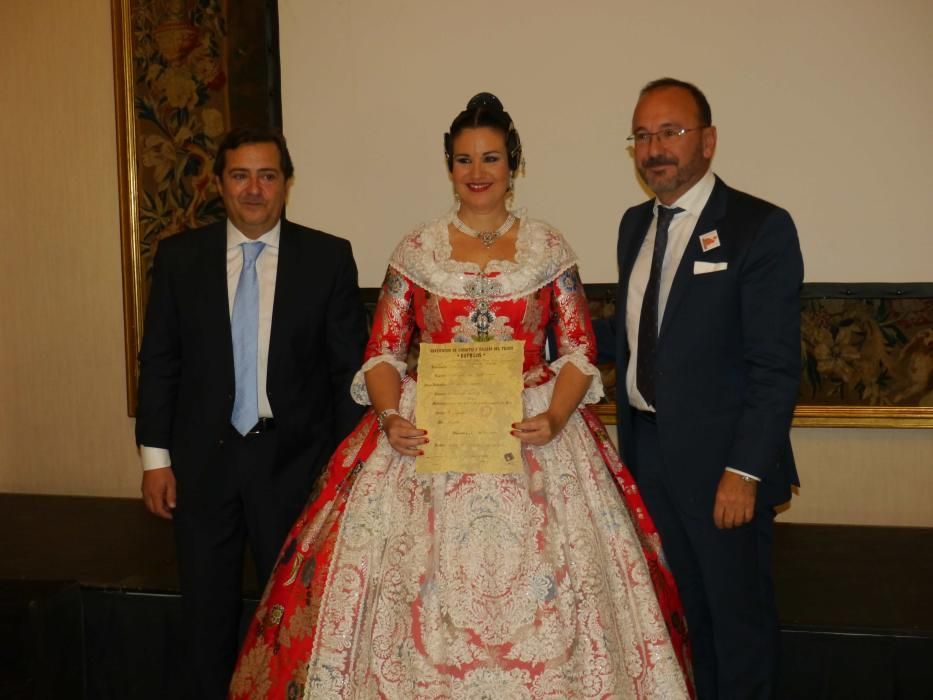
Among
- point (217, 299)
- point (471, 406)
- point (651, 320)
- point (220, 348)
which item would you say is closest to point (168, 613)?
point (220, 348)

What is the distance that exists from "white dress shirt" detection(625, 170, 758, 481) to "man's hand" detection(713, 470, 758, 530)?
30 cm

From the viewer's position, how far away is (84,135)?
4.33 metres

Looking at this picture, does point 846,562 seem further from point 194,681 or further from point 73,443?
point 73,443

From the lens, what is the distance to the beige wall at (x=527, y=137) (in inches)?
139

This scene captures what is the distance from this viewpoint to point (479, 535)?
2.24 metres

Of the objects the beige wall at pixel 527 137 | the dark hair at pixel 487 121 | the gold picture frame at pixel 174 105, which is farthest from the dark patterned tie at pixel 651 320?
the gold picture frame at pixel 174 105

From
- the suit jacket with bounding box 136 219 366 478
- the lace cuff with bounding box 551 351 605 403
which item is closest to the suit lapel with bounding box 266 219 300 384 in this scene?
the suit jacket with bounding box 136 219 366 478

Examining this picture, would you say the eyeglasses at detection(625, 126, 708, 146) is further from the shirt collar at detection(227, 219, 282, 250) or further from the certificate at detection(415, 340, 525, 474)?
the shirt collar at detection(227, 219, 282, 250)

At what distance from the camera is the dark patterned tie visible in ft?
8.01

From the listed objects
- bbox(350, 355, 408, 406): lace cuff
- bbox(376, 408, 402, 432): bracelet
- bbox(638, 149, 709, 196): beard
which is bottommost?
bbox(376, 408, 402, 432): bracelet

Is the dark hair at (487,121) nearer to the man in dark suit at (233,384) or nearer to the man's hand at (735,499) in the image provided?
the man in dark suit at (233,384)

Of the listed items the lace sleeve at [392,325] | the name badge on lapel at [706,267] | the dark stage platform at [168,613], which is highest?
the name badge on lapel at [706,267]

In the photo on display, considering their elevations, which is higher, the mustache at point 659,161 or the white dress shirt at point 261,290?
the mustache at point 659,161

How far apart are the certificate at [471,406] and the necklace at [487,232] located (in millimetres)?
303
